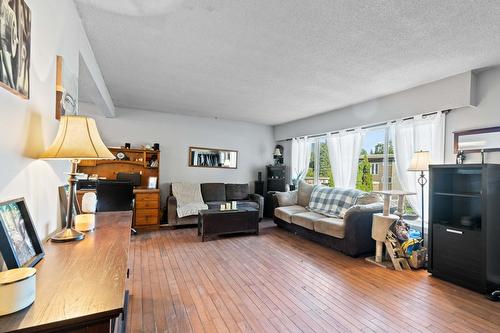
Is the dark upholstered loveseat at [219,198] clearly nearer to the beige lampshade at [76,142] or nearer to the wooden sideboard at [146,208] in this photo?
the wooden sideboard at [146,208]

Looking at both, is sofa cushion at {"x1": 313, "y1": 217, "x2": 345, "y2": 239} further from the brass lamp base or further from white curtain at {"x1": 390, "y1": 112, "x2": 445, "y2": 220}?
the brass lamp base

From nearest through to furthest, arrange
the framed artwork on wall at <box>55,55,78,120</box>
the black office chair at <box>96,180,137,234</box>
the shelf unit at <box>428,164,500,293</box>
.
A: the framed artwork on wall at <box>55,55,78,120</box>, the shelf unit at <box>428,164,500,293</box>, the black office chair at <box>96,180,137,234</box>

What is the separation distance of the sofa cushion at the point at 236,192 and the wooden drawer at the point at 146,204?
5.51 ft

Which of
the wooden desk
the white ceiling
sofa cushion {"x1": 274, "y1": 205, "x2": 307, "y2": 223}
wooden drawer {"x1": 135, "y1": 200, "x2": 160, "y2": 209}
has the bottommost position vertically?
sofa cushion {"x1": 274, "y1": 205, "x2": 307, "y2": 223}

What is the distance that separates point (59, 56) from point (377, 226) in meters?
3.75

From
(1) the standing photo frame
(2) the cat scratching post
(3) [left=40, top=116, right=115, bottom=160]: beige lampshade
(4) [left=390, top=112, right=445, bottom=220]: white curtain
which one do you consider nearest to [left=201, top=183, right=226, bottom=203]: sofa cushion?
(2) the cat scratching post

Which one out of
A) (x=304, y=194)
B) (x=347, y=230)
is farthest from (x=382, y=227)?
(x=304, y=194)

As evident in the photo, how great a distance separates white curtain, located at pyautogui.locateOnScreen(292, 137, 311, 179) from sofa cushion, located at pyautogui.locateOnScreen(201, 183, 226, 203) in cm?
190

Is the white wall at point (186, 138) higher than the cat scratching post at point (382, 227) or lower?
higher

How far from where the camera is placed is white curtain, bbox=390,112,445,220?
3.32 meters

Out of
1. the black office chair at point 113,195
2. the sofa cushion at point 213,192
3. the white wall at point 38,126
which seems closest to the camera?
the white wall at point 38,126

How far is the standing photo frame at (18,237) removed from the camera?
2.75ft

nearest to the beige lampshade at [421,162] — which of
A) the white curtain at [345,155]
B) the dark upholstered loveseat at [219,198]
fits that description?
the white curtain at [345,155]

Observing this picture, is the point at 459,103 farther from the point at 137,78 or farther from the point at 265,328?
the point at 137,78
